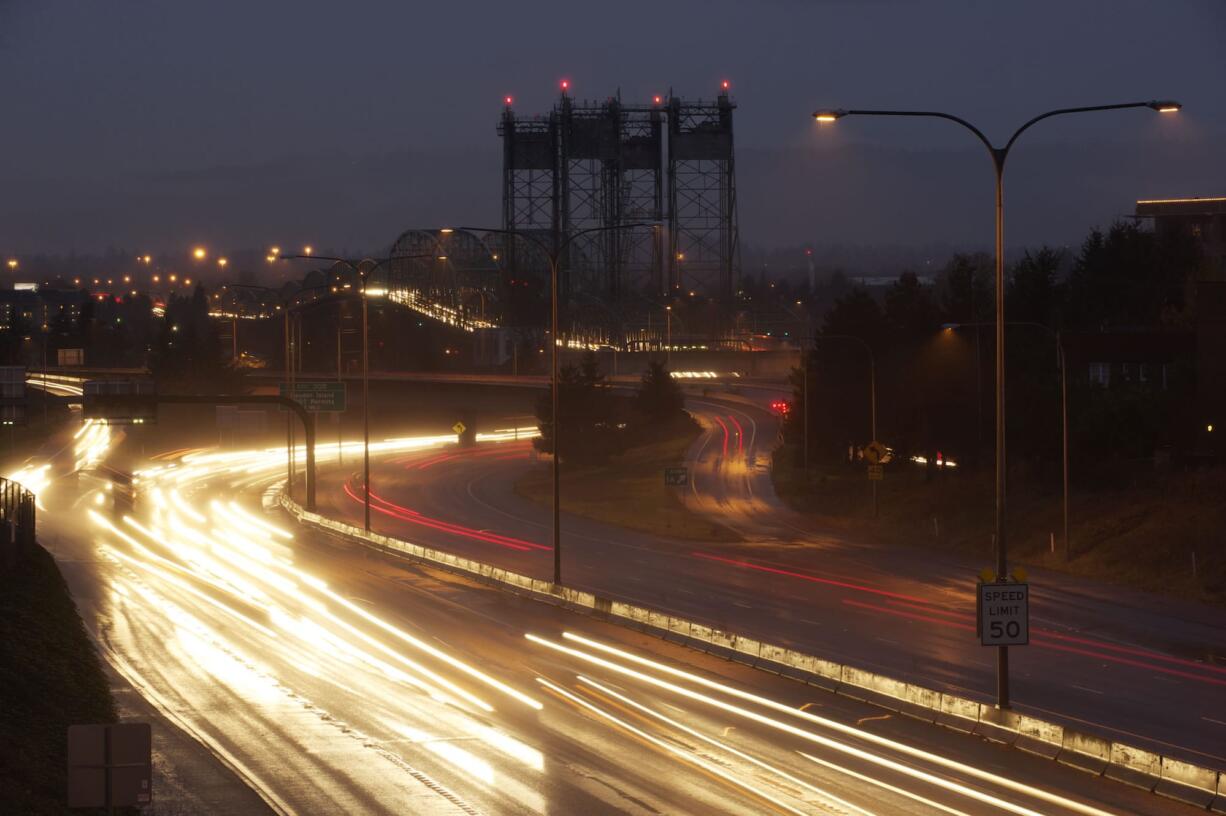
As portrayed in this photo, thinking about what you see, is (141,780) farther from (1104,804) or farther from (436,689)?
(436,689)

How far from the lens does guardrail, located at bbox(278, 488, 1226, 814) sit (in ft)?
59.8

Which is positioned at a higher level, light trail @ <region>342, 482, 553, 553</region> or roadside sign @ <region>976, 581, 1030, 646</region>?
roadside sign @ <region>976, 581, 1030, 646</region>

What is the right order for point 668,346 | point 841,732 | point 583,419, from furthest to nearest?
point 668,346 → point 583,419 → point 841,732

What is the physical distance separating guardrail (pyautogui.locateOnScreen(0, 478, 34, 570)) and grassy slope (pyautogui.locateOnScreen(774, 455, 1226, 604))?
106 ft

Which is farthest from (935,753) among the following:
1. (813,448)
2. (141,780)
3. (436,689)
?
(813,448)

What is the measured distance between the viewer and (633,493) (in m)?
77.0

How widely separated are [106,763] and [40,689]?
1160 centimetres

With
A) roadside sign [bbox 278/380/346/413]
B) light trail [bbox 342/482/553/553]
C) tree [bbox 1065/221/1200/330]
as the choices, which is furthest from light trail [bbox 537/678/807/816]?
tree [bbox 1065/221/1200/330]

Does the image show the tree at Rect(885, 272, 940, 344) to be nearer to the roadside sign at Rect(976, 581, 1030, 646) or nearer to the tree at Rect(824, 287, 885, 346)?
the tree at Rect(824, 287, 885, 346)

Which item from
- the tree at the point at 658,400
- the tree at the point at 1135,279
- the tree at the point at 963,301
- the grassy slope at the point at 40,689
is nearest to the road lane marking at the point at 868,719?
the grassy slope at the point at 40,689

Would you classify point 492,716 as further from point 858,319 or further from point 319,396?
point 858,319

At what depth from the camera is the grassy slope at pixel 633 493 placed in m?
63.1

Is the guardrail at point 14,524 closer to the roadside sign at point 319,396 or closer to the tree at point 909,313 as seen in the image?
the roadside sign at point 319,396

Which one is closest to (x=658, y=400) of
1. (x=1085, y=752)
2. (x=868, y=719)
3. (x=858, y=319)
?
(x=858, y=319)
